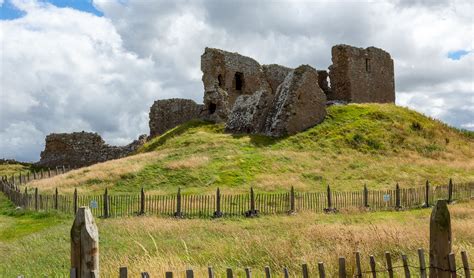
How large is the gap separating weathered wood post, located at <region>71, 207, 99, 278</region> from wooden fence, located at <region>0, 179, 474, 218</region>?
634 inches

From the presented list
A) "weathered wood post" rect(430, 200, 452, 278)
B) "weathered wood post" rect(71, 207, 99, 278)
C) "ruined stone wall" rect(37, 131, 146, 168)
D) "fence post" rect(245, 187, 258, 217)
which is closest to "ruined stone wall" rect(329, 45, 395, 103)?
"ruined stone wall" rect(37, 131, 146, 168)

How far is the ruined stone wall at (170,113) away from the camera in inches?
2066

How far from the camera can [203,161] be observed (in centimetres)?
3128

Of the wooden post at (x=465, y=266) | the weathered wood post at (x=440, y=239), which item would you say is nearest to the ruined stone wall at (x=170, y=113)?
the wooden post at (x=465, y=266)

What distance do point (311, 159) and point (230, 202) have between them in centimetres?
1170

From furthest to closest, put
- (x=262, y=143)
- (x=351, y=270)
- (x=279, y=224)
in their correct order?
(x=262, y=143) < (x=279, y=224) < (x=351, y=270)

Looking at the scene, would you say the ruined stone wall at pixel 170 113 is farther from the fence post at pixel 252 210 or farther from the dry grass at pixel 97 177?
the fence post at pixel 252 210

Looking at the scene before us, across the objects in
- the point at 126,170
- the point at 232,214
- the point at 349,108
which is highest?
the point at 349,108

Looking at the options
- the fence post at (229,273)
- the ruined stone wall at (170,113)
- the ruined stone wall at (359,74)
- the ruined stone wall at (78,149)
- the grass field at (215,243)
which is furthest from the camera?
the ruined stone wall at (170,113)

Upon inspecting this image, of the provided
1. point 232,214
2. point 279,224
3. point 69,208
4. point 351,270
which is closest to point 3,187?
point 69,208

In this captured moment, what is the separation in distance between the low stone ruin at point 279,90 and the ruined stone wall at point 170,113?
0.10 meters

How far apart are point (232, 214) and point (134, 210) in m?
4.40

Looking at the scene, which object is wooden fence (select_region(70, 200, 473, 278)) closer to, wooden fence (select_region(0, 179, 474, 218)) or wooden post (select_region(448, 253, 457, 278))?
wooden post (select_region(448, 253, 457, 278))

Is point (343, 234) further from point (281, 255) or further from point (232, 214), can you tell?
point (232, 214)
